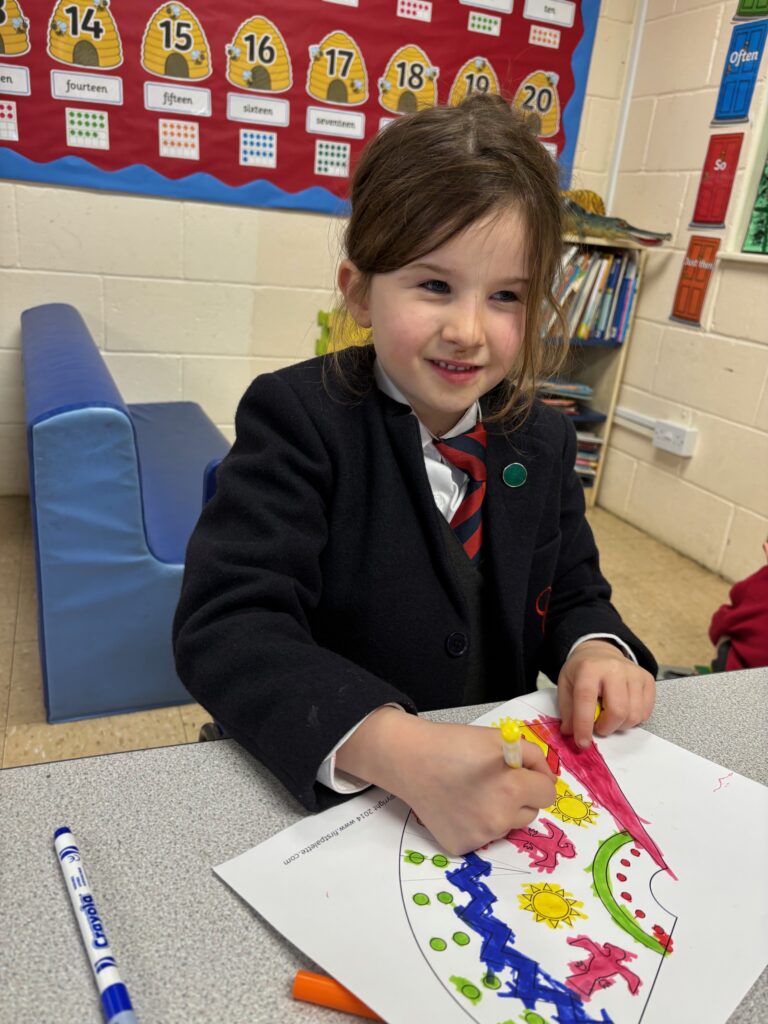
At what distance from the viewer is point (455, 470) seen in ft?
2.73

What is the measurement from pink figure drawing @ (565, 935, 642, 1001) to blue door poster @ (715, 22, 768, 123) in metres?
2.59

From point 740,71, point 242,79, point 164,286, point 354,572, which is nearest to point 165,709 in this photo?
point 354,572

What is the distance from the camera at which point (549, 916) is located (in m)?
0.46

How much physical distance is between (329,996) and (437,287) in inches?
21.5

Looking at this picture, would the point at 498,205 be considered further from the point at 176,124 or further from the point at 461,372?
the point at 176,124

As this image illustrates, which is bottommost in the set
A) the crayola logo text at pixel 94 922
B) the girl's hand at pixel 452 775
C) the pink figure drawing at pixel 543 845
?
the pink figure drawing at pixel 543 845

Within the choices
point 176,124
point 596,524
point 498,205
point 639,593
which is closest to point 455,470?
point 498,205

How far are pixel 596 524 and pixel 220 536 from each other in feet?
Answer: 8.07

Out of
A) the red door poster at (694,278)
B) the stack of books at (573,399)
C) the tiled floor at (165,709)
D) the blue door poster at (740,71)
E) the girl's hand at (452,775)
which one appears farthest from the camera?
the stack of books at (573,399)

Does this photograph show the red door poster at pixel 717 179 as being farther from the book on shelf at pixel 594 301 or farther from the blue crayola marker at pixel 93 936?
the blue crayola marker at pixel 93 936

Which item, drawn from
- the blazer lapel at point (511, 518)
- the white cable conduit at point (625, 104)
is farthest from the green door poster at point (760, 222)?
the blazer lapel at point (511, 518)

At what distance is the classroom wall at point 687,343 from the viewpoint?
7.90ft

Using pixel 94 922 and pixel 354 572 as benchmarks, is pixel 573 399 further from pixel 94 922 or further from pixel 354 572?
pixel 94 922

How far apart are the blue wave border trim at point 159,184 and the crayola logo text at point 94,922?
6.71 ft
